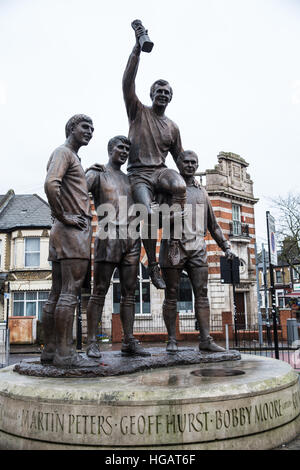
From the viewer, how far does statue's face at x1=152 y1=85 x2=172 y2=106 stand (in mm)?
5570

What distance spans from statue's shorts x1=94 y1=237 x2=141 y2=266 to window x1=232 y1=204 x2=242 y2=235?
73.6 feet

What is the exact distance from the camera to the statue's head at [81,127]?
4824mm

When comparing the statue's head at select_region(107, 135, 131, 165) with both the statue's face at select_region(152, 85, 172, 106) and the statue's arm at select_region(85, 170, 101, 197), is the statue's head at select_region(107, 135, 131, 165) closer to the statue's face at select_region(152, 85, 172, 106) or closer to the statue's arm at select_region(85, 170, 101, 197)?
the statue's arm at select_region(85, 170, 101, 197)

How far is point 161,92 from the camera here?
18.3 feet

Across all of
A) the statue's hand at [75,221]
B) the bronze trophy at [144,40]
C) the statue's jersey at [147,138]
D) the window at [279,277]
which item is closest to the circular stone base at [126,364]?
the statue's hand at [75,221]

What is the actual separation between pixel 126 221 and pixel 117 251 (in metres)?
0.40

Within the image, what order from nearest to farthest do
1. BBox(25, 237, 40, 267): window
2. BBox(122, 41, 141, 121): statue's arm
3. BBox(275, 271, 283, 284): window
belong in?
1. BBox(122, 41, 141, 121): statue's arm
2. BBox(25, 237, 40, 267): window
3. BBox(275, 271, 283, 284): window

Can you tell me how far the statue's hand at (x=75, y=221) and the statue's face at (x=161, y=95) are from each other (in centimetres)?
214

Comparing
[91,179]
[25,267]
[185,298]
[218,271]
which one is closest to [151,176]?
[91,179]

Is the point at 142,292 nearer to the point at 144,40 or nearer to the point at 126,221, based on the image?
the point at 126,221

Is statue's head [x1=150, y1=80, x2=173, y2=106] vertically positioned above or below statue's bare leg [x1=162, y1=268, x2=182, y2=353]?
above

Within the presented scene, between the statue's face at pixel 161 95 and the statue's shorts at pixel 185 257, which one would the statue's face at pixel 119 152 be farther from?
the statue's shorts at pixel 185 257

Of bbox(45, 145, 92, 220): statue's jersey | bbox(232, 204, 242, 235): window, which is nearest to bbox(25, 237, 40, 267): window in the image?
bbox(232, 204, 242, 235): window
